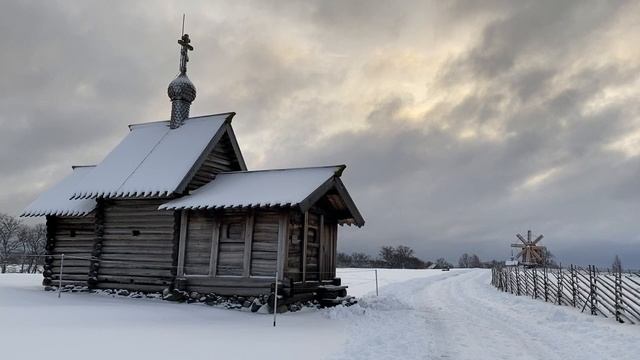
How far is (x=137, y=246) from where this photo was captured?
2005cm

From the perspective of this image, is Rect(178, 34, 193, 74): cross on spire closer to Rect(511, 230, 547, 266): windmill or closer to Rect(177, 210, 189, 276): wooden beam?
Rect(177, 210, 189, 276): wooden beam

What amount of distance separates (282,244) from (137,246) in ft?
22.5

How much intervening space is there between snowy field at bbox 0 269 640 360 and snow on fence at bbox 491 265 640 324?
3.26ft

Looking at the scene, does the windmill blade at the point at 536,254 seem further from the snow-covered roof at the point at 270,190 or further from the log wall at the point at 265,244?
the log wall at the point at 265,244

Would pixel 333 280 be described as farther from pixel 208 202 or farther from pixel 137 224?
pixel 137 224

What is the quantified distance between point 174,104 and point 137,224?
678cm

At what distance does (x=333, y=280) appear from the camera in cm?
2044

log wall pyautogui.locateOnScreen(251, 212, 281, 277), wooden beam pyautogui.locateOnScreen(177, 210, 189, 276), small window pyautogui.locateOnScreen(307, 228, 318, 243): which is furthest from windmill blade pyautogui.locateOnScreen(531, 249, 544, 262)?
wooden beam pyautogui.locateOnScreen(177, 210, 189, 276)

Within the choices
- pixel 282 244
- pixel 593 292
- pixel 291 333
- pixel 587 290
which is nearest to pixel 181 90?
pixel 282 244

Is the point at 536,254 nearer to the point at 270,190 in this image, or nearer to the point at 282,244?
the point at 270,190

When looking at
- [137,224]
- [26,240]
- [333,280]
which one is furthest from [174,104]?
[26,240]

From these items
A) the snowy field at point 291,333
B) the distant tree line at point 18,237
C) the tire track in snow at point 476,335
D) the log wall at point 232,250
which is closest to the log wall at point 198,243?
the log wall at point 232,250

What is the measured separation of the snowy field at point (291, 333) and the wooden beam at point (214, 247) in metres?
1.60

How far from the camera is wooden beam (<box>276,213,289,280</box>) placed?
1661 centimetres
